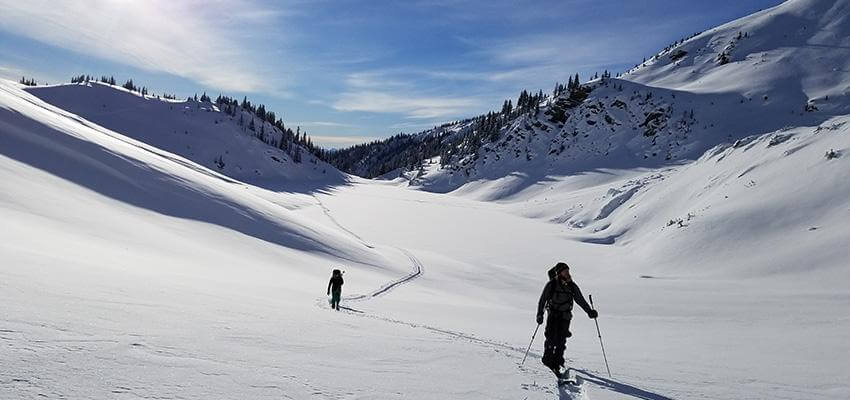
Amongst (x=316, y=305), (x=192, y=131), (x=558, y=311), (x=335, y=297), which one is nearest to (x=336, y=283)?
(x=335, y=297)

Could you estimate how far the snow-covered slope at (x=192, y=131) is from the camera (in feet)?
452

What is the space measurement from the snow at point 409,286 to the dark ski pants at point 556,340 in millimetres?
546

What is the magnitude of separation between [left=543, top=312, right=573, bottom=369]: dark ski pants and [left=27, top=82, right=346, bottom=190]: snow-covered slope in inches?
5005

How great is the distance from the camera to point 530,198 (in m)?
96.6

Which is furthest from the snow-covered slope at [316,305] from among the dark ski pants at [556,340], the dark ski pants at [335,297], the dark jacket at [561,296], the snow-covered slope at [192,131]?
the snow-covered slope at [192,131]

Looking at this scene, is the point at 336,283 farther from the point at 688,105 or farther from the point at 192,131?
the point at 192,131

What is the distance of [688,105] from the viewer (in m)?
116

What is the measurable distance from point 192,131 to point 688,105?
147493 millimetres

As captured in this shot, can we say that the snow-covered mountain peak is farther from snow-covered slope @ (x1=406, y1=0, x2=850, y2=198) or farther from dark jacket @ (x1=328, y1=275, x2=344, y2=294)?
dark jacket @ (x1=328, y1=275, x2=344, y2=294)

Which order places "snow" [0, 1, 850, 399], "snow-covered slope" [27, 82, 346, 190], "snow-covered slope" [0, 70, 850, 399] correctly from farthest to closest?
1. "snow-covered slope" [27, 82, 346, 190]
2. "snow" [0, 1, 850, 399]
3. "snow-covered slope" [0, 70, 850, 399]

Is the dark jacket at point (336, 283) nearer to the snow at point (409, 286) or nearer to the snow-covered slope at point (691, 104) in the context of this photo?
the snow at point (409, 286)

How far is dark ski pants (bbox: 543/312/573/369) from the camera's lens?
898 centimetres

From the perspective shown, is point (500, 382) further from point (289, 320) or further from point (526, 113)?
point (526, 113)

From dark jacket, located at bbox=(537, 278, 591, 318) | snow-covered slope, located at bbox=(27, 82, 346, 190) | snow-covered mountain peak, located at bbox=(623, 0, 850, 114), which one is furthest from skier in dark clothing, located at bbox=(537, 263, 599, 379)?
snow-covered slope, located at bbox=(27, 82, 346, 190)
